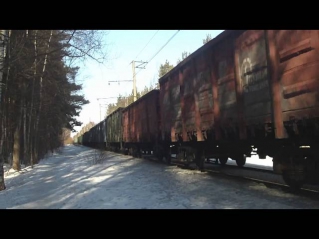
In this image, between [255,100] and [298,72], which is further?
[255,100]

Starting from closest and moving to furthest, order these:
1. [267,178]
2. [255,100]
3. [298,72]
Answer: [298,72]
[255,100]
[267,178]

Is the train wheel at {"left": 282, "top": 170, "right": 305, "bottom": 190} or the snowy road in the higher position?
the train wheel at {"left": 282, "top": 170, "right": 305, "bottom": 190}

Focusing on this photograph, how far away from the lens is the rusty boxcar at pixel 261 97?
592cm

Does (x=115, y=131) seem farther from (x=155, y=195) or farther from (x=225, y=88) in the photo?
(x=155, y=195)

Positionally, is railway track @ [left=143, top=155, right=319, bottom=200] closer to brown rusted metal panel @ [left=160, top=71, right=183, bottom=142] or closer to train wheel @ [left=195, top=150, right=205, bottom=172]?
train wheel @ [left=195, top=150, right=205, bottom=172]

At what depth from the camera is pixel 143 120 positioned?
2014 cm

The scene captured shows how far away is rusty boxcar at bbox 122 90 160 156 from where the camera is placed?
57.7 ft

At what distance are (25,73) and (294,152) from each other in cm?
1154

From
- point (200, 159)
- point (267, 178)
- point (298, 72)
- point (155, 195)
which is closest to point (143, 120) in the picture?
point (200, 159)

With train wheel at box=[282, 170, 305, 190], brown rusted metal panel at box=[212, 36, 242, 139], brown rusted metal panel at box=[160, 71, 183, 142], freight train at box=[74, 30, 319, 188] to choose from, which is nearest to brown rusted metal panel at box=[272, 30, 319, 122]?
freight train at box=[74, 30, 319, 188]

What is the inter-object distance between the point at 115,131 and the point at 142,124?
12.6m

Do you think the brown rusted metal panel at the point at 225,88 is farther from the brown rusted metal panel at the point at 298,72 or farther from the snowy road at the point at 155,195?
the brown rusted metal panel at the point at 298,72
